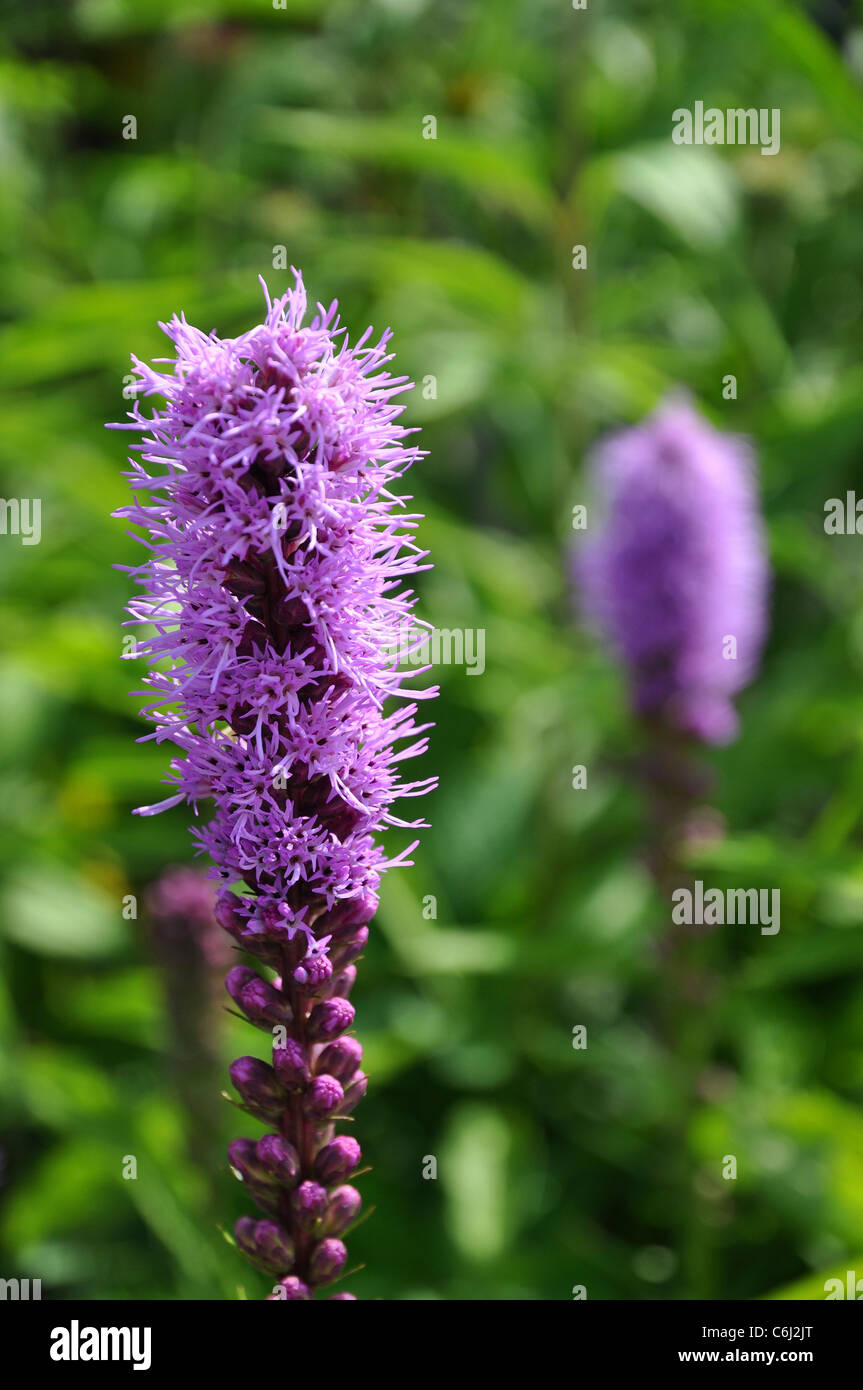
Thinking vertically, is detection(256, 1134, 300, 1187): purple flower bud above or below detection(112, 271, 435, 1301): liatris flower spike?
below

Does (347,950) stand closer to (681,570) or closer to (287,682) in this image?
(287,682)

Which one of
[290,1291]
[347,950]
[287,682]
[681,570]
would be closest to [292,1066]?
[347,950]

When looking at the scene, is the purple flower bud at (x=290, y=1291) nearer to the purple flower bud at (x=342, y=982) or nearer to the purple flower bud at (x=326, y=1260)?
the purple flower bud at (x=326, y=1260)

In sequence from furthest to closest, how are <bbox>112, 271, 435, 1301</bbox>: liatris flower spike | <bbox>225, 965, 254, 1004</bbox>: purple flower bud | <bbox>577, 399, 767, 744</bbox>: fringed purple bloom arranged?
<bbox>577, 399, 767, 744</bbox>: fringed purple bloom → <bbox>225, 965, 254, 1004</bbox>: purple flower bud → <bbox>112, 271, 435, 1301</bbox>: liatris flower spike

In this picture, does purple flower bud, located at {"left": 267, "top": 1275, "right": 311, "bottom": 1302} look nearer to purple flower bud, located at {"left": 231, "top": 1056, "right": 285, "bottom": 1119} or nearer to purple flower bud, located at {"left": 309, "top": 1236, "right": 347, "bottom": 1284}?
purple flower bud, located at {"left": 309, "top": 1236, "right": 347, "bottom": 1284}

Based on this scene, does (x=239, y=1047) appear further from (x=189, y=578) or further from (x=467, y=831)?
(x=189, y=578)

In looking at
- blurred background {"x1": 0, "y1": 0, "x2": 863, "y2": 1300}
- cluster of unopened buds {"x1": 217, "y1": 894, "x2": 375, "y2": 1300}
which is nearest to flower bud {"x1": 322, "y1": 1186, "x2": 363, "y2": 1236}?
cluster of unopened buds {"x1": 217, "y1": 894, "x2": 375, "y2": 1300}

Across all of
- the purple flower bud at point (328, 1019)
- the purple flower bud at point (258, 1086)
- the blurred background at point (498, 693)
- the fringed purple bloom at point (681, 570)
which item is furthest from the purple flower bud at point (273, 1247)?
the fringed purple bloom at point (681, 570)
